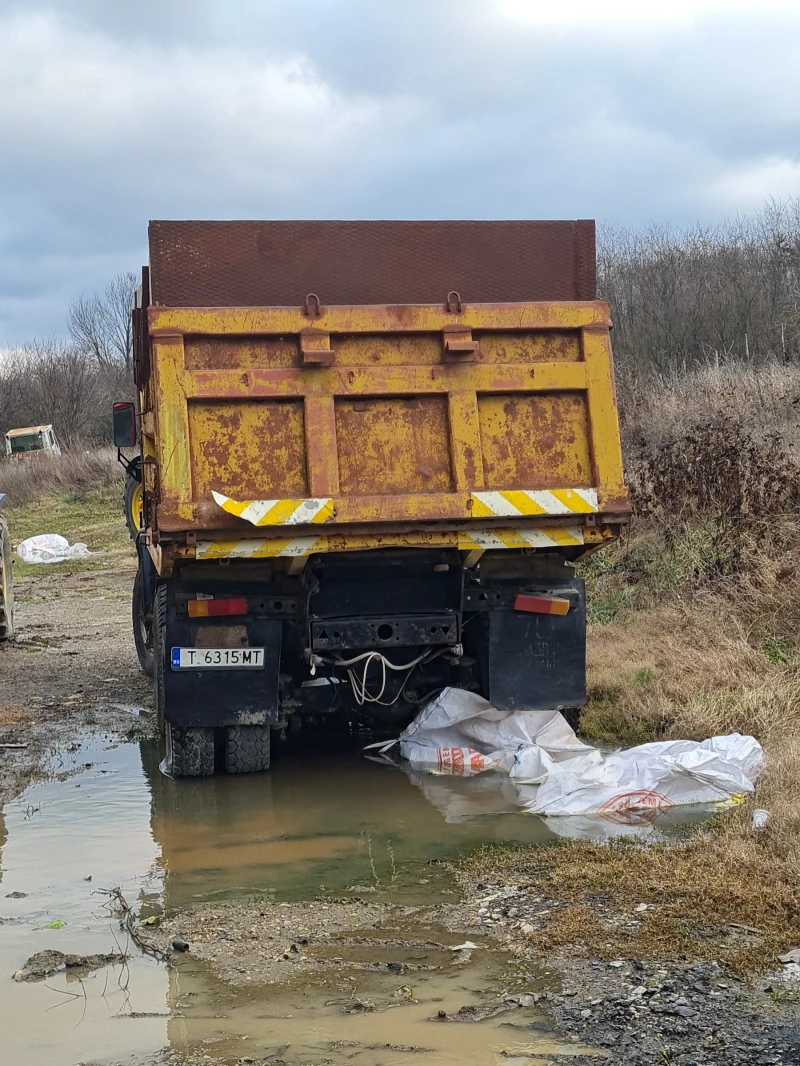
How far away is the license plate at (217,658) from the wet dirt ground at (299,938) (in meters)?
0.66

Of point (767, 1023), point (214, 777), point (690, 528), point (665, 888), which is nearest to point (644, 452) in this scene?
point (690, 528)

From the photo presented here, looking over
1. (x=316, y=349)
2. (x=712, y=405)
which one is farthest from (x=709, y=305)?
(x=316, y=349)

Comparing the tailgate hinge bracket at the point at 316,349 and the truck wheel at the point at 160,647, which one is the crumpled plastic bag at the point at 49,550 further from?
the tailgate hinge bracket at the point at 316,349

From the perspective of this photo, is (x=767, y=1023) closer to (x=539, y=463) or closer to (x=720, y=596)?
(x=539, y=463)

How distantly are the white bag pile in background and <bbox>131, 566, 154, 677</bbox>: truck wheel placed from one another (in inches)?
117

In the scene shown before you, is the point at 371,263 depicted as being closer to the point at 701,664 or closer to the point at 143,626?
the point at 701,664

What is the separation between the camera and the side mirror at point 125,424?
7871 mm

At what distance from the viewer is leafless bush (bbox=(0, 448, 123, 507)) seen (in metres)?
30.7

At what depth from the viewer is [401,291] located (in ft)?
20.6

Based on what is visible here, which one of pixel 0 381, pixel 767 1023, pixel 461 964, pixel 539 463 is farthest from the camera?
pixel 0 381

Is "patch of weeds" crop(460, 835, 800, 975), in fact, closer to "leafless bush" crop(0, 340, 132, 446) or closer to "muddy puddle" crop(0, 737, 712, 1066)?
"muddy puddle" crop(0, 737, 712, 1066)

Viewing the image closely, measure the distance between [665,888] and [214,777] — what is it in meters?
2.96

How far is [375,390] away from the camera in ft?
19.4

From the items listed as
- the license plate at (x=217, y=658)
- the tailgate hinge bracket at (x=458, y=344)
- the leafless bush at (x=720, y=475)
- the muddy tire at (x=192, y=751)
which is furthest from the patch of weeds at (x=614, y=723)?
the leafless bush at (x=720, y=475)
